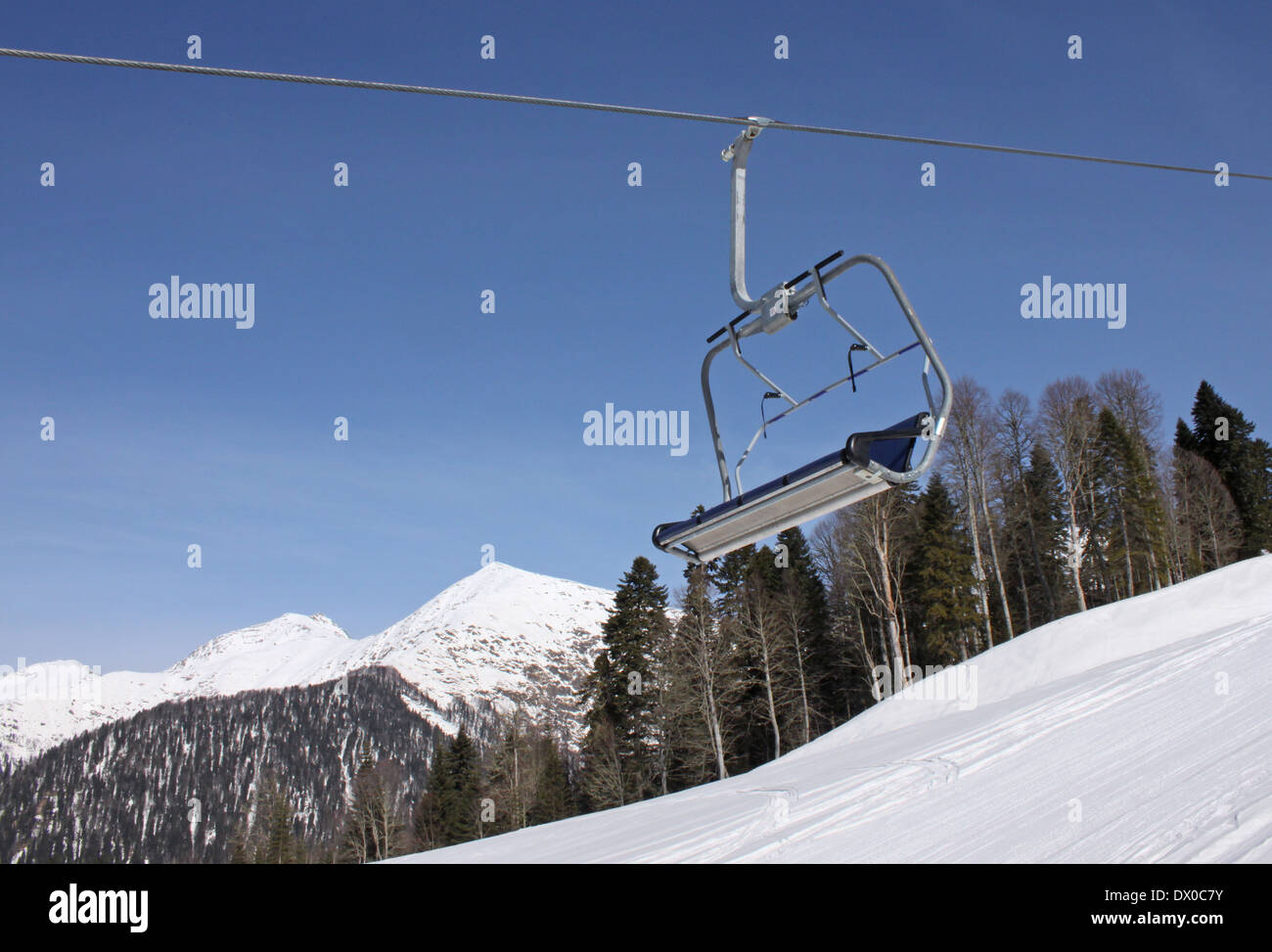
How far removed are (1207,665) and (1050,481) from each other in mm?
34271

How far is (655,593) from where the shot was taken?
39.7 meters

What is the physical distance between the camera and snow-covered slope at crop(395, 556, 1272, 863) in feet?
23.4

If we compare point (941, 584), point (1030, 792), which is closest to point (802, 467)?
point (1030, 792)

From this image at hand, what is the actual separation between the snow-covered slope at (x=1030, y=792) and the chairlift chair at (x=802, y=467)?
3.81m

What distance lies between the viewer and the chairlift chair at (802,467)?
4828 mm

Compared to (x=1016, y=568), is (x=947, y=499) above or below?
above

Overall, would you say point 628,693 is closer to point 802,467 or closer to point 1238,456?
point 802,467

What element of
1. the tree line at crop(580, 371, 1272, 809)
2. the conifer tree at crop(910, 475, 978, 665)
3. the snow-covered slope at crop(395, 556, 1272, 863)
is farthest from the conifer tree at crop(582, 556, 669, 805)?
the snow-covered slope at crop(395, 556, 1272, 863)

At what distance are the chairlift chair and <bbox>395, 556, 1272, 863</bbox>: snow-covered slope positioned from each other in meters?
3.81

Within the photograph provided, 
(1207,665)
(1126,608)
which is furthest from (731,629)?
(1207,665)

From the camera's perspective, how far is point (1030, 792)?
8.85m

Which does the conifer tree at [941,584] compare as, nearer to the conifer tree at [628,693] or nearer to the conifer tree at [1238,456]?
the conifer tree at [628,693]

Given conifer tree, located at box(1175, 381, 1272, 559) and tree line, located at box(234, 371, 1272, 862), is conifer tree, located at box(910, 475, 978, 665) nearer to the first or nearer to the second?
tree line, located at box(234, 371, 1272, 862)
